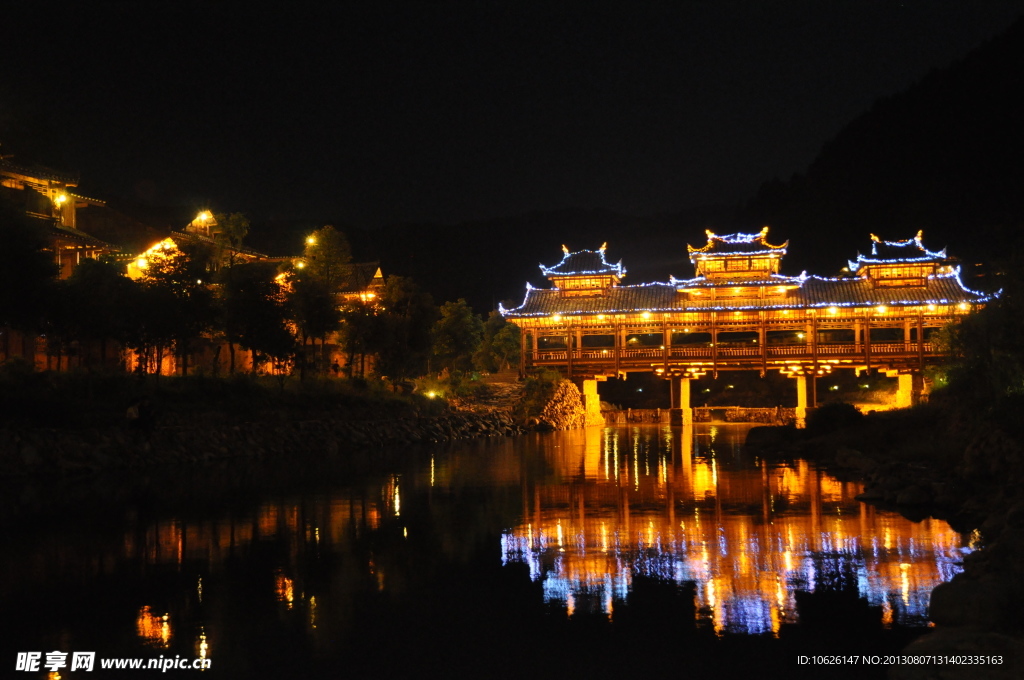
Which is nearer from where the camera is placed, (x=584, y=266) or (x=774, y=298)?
(x=774, y=298)

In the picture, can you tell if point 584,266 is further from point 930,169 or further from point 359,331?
point 930,169

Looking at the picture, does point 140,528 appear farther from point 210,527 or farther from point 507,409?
point 507,409

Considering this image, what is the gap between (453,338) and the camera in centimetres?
6231

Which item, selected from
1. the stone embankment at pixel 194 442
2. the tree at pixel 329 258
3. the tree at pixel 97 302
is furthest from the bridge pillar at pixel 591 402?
the tree at pixel 97 302

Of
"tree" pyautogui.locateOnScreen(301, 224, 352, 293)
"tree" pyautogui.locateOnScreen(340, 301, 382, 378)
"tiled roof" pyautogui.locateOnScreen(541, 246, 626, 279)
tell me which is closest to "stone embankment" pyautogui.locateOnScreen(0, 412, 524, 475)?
"tree" pyautogui.locateOnScreen(340, 301, 382, 378)

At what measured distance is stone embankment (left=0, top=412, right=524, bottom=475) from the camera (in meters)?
24.3

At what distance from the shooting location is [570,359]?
56.8 meters

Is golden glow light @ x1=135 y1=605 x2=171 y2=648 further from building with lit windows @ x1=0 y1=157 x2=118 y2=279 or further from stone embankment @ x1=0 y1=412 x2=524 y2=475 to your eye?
building with lit windows @ x1=0 y1=157 x2=118 y2=279

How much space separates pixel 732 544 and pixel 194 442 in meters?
21.1

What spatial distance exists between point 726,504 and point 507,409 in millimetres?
36731

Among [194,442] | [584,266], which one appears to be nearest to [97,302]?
[194,442]

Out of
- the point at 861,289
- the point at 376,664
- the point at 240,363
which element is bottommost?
the point at 376,664

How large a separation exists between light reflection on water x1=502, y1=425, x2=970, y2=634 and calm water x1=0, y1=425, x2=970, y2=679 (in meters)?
0.06

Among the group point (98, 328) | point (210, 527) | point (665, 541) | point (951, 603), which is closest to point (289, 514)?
point (210, 527)
